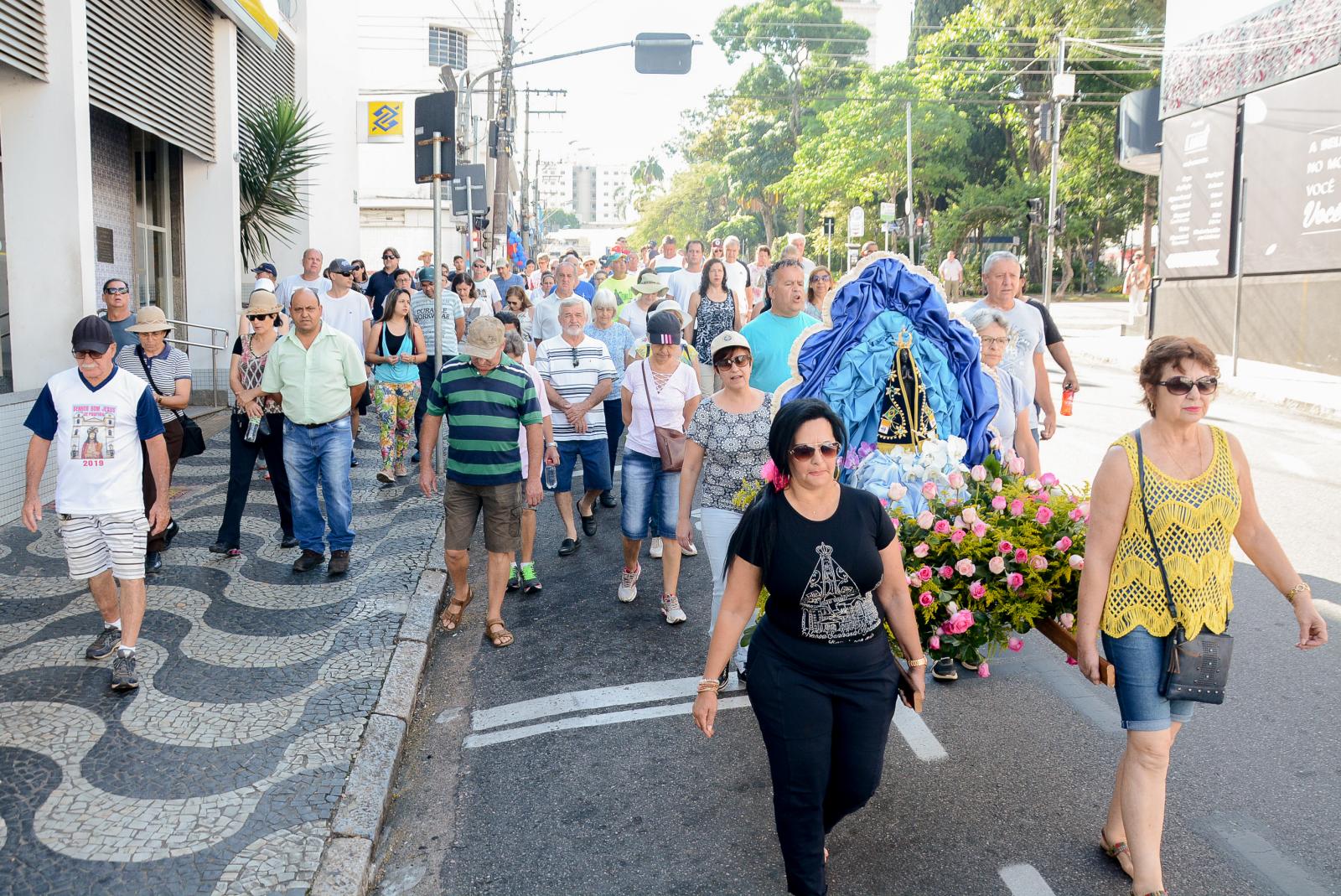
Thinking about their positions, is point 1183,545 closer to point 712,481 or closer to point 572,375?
point 712,481

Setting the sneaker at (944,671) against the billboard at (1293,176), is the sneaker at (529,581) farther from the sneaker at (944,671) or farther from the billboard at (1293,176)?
the billboard at (1293,176)

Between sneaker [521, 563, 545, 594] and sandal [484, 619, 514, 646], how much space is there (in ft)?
2.99

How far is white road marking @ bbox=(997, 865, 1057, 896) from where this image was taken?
12.6ft

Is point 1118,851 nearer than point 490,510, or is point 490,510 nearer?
point 1118,851

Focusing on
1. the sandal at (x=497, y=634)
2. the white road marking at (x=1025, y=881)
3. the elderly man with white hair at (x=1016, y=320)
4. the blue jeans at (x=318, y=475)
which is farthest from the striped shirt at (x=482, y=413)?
the white road marking at (x=1025, y=881)

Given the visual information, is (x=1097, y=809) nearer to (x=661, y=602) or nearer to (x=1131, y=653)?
(x=1131, y=653)

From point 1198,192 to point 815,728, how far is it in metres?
22.3

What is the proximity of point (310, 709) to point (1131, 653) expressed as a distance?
3597mm

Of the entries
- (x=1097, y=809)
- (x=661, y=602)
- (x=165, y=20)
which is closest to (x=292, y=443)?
(x=661, y=602)

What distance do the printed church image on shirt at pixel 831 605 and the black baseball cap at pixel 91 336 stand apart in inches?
150

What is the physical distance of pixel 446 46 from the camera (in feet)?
163

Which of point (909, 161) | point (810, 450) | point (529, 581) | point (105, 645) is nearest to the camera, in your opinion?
point (810, 450)

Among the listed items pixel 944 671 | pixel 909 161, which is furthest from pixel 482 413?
pixel 909 161

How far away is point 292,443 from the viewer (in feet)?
24.8
